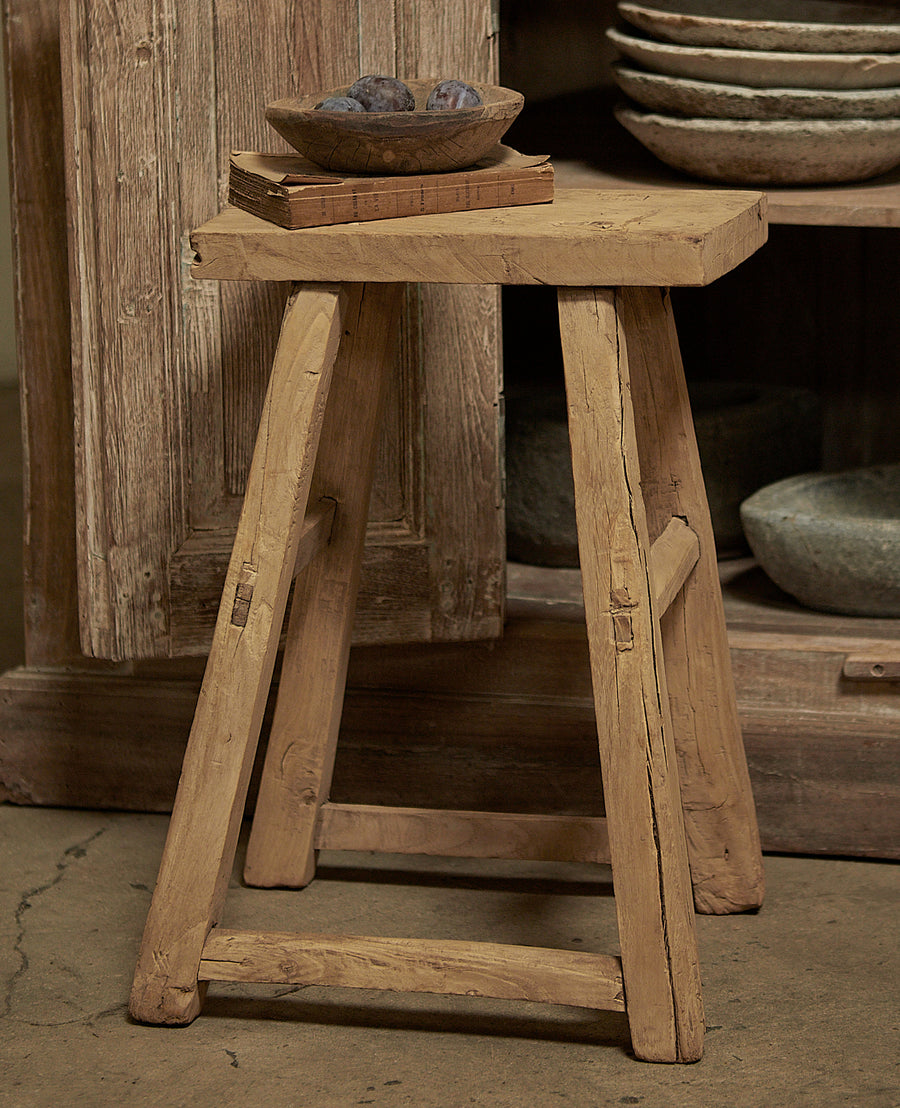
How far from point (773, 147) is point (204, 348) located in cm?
65

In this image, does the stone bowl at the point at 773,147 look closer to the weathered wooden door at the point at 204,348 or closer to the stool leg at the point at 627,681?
the weathered wooden door at the point at 204,348

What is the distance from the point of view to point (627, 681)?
1226 millimetres

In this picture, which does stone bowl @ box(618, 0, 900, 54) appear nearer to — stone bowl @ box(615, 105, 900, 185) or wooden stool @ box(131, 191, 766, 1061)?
stone bowl @ box(615, 105, 900, 185)

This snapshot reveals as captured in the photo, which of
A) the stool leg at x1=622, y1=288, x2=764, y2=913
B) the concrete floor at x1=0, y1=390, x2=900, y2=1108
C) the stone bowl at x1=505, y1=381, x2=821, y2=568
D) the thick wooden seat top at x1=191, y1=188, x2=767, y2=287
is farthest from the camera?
the stone bowl at x1=505, y1=381, x2=821, y2=568

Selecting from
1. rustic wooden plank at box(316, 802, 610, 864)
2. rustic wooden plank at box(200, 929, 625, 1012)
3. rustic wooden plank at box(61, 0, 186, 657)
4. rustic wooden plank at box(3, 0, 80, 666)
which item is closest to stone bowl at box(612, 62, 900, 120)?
rustic wooden plank at box(61, 0, 186, 657)

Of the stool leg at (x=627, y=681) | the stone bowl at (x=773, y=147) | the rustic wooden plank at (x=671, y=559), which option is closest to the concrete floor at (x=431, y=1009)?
the stool leg at (x=627, y=681)

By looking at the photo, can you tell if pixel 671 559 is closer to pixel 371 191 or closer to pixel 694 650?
pixel 694 650

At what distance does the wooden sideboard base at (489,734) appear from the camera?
1.67 m

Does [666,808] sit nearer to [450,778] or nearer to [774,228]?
[450,778]

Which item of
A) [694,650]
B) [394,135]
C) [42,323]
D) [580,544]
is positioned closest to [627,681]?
[580,544]

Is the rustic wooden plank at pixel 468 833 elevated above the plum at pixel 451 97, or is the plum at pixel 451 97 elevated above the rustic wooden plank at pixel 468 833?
the plum at pixel 451 97

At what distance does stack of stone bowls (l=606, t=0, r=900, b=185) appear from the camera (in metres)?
1.53

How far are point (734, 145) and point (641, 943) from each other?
0.86m

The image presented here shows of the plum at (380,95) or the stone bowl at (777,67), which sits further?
the stone bowl at (777,67)
